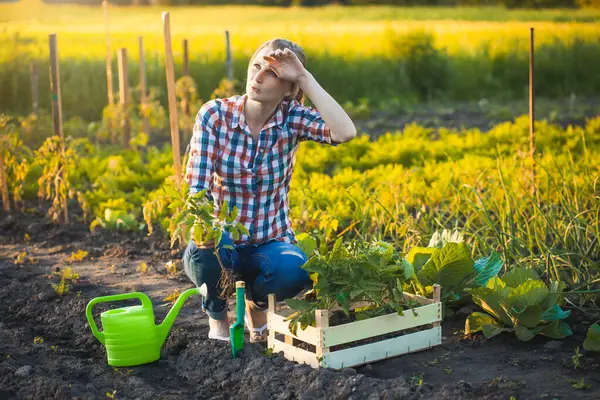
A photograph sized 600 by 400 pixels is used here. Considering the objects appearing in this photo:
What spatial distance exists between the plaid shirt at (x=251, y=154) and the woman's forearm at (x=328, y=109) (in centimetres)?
5

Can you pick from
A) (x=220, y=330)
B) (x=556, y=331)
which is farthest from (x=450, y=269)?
(x=220, y=330)

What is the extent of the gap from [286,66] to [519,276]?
1.18m

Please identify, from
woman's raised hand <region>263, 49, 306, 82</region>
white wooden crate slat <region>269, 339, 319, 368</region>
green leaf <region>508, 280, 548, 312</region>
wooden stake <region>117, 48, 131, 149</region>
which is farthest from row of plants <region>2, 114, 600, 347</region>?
woman's raised hand <region>263, 49, 306, 82</region>

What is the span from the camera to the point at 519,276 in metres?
3.07

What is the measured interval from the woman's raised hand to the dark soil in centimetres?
101

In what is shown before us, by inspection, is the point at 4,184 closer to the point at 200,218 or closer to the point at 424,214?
the point at 424,214

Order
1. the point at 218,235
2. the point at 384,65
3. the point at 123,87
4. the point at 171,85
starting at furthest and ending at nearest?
the point at 384,65 → the point at 123,87 → the point at 171,85 → the point at 218,235

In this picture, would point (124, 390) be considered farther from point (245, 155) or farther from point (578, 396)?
point (578, 396)

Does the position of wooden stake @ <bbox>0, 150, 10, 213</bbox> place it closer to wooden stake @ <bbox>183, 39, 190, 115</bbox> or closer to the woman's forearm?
wooden stake @ <bbox>183, 39, 190, 115</bbox>

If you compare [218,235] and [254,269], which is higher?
[218,235]

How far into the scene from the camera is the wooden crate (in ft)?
9.12

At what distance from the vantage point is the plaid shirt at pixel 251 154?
3.06m

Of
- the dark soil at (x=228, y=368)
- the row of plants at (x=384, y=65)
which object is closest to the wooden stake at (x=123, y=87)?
the dark soil at (x=228, y=368)

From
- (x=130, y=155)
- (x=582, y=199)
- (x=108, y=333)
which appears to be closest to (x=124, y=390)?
(x=108, y=333)
